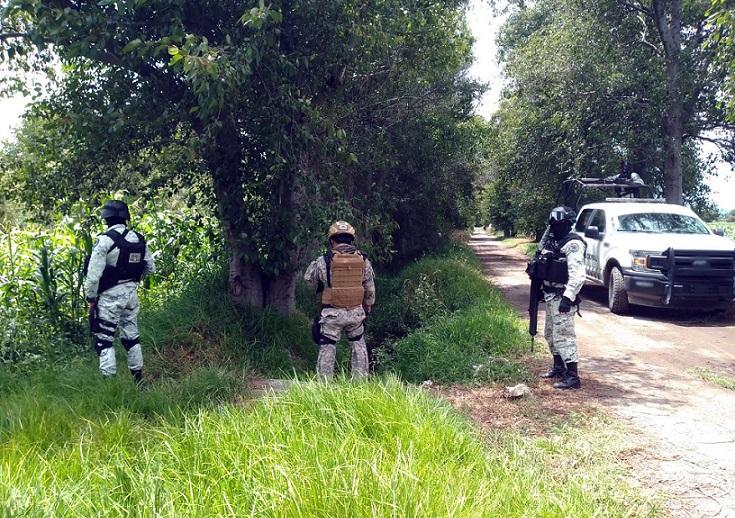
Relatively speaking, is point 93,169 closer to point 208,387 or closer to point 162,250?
point 162,250

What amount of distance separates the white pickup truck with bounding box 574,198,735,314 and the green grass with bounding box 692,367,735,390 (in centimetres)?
247

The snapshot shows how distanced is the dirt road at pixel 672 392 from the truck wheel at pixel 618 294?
0.15 m

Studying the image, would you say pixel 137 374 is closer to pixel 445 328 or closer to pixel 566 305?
pixel 566 305

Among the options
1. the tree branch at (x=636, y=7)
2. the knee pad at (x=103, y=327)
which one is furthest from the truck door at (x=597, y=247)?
the knee pad at (x=103, y=327)

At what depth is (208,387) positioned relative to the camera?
4.77 m

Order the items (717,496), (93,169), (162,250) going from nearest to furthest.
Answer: (717,496), (93,169), (162,250)

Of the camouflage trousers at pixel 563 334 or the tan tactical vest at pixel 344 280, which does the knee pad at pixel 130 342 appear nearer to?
the tan tactical vest at pixel 344 280

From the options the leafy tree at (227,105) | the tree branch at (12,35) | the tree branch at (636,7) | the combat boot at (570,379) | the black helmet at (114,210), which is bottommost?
the combat boot at (570,379)

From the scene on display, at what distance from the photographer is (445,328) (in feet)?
26.2

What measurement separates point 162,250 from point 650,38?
13161 mm

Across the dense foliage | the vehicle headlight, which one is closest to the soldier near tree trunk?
the vehicle headlight

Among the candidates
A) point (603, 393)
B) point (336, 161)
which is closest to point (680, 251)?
point (603, 393)

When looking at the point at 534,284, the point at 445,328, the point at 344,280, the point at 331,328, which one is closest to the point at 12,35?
the point at 344,280

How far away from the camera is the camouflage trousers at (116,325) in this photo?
5086 mm
